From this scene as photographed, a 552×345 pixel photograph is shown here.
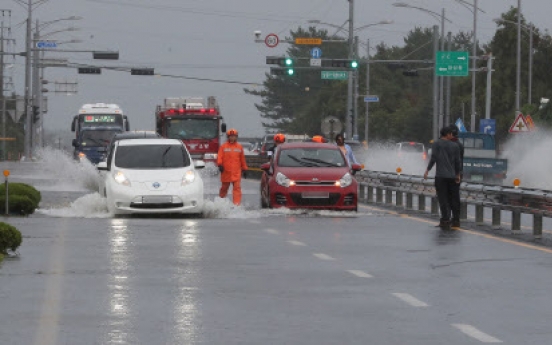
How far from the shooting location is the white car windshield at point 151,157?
30.8 metres

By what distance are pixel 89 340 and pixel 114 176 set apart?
1829cm

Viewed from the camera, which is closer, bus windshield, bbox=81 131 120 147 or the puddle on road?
the puddle on road

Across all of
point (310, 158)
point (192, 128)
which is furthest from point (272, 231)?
point (192, 128)

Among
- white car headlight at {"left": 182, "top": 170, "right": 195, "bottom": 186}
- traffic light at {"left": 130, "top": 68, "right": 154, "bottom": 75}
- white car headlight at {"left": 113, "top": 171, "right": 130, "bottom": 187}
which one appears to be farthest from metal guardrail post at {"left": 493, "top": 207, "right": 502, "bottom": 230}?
traffic light at {"left": 130, "top": 68, "right": 154, "bottom": 75}

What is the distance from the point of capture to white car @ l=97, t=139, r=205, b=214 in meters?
29.3

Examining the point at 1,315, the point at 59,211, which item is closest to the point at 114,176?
the point at 59,211

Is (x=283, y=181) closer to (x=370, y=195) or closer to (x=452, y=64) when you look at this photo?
(x=370, y=195)

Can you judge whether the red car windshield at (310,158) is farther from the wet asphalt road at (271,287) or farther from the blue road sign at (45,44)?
the blue road sign at (45,44)

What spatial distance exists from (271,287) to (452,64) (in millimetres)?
62693

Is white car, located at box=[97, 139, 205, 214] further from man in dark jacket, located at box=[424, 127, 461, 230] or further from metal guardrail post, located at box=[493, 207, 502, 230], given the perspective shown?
metal guardrail post, located at box=[493, 207, 502, 230]

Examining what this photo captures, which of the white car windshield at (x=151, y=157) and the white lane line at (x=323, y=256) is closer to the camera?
the white lane line at (x=323, y=256)

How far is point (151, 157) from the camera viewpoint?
31.1 m

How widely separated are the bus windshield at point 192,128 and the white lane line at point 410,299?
177ft

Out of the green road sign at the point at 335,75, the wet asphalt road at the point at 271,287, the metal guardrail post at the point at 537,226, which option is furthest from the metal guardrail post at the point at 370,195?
the green road sign at the point at 335,75
